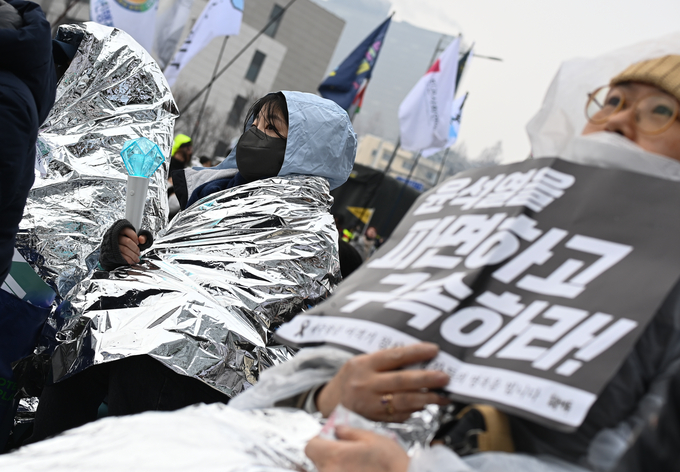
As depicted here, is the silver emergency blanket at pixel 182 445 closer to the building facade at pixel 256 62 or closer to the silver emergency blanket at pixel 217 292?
the silver emergency blanket at pixel 217 292

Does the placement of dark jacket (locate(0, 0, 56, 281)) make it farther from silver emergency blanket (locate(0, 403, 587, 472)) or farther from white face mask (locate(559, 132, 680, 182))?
white face mask (locate(559, 132, 680, 182))

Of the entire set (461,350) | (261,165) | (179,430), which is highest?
(461,350)

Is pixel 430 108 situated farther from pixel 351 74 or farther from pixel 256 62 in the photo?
pixel 256 62

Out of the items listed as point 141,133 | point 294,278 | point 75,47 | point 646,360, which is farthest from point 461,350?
point 75,47

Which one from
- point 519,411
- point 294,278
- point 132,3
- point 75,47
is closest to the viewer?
point 519,411

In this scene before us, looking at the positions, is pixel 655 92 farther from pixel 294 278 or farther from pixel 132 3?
pixel 132 3

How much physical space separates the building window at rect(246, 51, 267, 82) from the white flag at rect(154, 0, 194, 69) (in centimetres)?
2933

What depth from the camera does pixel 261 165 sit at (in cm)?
240

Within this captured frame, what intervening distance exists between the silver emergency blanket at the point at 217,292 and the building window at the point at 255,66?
1461 inches

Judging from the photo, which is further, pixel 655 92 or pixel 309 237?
pixel 309 237

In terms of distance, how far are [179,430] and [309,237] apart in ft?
3.89

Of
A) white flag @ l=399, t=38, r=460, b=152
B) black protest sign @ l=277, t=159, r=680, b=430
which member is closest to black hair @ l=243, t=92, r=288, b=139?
black protest sign @ l=277, t=159, r=680, b=430

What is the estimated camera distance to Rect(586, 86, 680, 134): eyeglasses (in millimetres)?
1147

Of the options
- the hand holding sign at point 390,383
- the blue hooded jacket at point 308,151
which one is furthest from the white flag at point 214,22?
the hand holding sign at point 390,383
